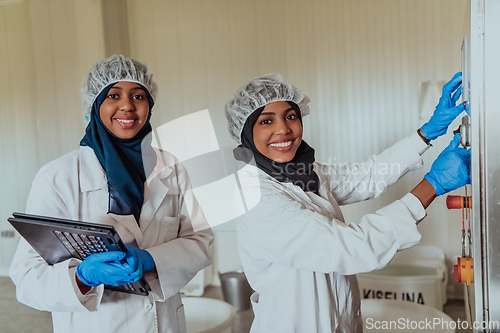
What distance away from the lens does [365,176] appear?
128cm

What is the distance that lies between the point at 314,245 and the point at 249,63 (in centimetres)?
143

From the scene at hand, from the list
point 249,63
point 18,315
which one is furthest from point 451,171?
point 18,315

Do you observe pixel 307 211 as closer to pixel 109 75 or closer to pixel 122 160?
pixel 122 160

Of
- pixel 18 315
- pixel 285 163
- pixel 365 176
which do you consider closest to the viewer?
pixel 285 163

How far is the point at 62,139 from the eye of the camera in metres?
2.20

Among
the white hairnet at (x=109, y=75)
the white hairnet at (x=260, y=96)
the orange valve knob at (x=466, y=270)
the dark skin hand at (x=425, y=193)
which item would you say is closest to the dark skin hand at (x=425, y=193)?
the dark skin hand at (x=425, y=193)

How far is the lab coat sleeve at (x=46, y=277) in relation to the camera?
990mm

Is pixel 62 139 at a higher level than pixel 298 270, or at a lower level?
higher

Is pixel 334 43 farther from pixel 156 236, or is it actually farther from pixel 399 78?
pixel 156 236

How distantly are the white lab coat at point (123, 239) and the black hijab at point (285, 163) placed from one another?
239mm

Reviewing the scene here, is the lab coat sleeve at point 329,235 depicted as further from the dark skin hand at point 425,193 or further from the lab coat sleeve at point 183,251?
the lab coat sleeve at point 183,251

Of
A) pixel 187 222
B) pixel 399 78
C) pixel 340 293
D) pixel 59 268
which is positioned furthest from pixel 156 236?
pixel 399 78

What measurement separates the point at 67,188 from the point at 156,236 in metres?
0.28

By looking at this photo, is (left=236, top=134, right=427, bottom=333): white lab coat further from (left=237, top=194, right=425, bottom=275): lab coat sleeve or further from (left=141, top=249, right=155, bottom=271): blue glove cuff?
(left=141, top=249, right=155, bottom=271): blue glove cuff
